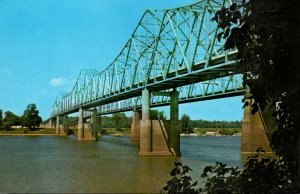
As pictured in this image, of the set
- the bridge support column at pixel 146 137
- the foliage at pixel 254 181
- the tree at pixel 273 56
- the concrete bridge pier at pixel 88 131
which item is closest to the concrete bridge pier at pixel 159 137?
the bridge support column at pixel 146 137

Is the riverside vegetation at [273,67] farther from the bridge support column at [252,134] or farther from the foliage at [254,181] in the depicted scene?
the bridge support column at [252,134]

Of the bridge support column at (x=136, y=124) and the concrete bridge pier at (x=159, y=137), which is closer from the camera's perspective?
the concrete bridge pier at (x=159, y=137)

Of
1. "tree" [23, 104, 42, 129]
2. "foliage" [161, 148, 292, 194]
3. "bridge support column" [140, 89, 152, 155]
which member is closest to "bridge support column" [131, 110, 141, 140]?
"bridge support column" [140, 89, 152, 155]

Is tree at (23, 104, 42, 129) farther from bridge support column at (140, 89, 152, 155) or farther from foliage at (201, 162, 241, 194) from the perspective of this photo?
foliage at (201, 162, 241, 194)

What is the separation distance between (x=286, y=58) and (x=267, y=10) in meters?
0.70

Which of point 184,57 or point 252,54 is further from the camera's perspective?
point 184,57

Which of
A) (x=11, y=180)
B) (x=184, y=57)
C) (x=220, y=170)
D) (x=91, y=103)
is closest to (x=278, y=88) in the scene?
(x=220, y=170)

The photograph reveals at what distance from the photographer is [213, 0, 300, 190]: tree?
225 inches

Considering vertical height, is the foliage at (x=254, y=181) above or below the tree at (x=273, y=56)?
below

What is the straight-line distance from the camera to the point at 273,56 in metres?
6.00

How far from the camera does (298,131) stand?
5.96 metres

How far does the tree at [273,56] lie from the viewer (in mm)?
5727

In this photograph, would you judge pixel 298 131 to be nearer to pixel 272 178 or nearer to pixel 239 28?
pixel 272 178

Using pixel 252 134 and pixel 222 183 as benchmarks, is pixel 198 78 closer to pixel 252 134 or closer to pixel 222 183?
pixel 252 134
